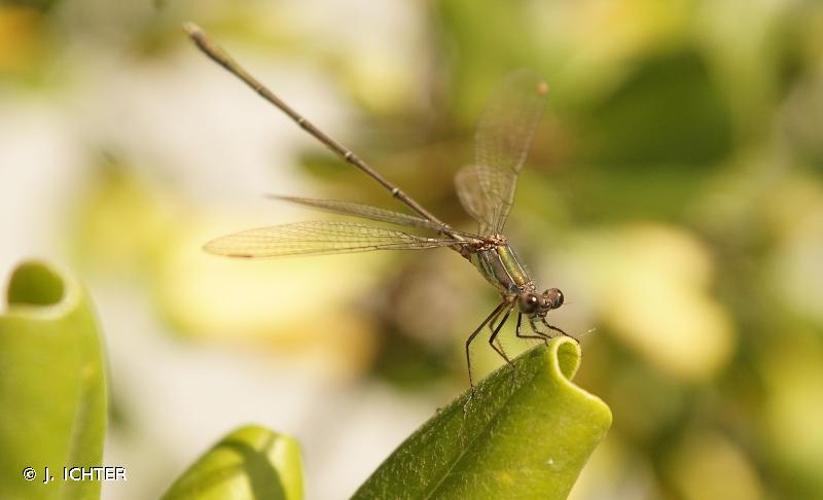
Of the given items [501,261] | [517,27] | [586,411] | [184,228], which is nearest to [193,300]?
[184,228]

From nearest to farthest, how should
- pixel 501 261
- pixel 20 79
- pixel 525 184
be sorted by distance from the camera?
pixel 501 261, pixel 525 184, pixel 20 79

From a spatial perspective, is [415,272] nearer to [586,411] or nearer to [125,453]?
[125,453]

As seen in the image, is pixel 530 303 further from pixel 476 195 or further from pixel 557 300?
pixel 476 195

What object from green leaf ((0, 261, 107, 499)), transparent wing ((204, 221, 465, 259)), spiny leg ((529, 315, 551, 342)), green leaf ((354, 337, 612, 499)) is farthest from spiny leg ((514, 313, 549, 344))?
green leaf ((0, 261, 107, 499))

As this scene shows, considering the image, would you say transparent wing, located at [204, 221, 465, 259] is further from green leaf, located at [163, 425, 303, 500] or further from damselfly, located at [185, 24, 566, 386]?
green leaf, located at [163, 425, 303, 500]

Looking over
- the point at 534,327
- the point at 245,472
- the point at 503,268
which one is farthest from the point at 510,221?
the point at 245,472

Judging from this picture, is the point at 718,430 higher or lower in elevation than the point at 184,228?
lower
